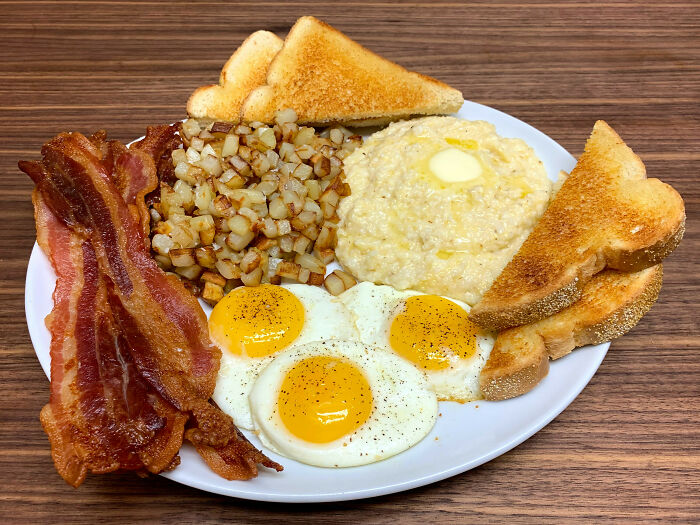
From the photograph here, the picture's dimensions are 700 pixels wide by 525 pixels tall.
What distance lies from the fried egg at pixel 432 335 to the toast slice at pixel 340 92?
4.14 feet

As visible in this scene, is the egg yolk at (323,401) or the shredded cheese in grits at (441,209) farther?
the shredded cheese in grits at (441,209)

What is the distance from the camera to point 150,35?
4699 mm

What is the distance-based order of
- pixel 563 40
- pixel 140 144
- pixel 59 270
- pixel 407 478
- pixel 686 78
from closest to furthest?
1. pixel 407 478
2. pixel 59 270
3. pixel 140 144
4. pixel 686 78
5. pixel 563 40

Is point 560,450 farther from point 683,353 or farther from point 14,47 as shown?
point 14,47

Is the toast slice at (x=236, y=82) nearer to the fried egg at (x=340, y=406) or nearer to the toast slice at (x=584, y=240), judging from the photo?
the fried egg at (x=340, y=406)

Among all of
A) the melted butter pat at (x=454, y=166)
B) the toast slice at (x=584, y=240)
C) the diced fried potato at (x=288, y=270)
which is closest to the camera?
the toast slice at (x=584, y=240)

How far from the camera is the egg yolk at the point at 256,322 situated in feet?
7.98

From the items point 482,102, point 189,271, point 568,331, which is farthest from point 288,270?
point 482,102

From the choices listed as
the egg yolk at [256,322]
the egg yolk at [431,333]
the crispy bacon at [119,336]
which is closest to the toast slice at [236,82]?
the crispy bacon at [119,336]

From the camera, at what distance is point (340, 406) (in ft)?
7.03

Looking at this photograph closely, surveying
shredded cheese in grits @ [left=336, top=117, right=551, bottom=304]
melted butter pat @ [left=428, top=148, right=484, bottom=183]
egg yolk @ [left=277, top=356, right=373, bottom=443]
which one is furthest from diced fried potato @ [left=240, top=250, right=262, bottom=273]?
melted butter pat @ [left=428, top=148, right=484, bottom=183]

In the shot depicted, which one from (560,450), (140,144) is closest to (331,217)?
(140,144)

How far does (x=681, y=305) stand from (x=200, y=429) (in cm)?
229

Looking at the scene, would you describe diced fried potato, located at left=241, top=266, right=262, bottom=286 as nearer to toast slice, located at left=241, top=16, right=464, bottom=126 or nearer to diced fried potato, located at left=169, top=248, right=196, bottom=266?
diced fried potato, located at left=169, top=248, right=196, bottom=266
